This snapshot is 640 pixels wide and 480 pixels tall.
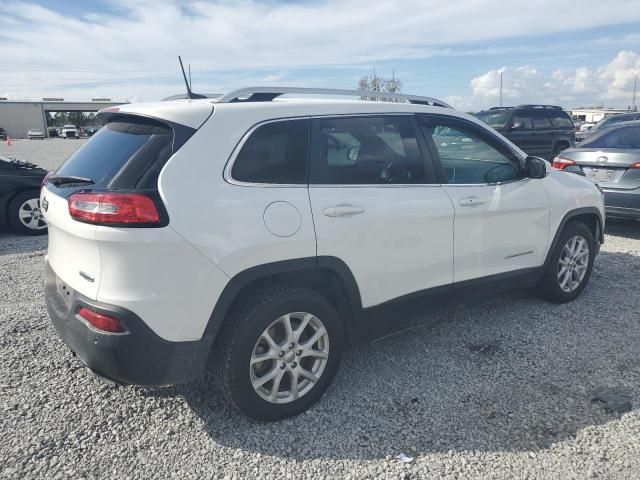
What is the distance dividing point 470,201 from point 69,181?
8.45 feet

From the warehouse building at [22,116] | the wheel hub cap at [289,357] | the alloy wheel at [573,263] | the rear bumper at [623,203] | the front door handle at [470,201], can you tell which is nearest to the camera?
the wheel hub cap at [289,357]

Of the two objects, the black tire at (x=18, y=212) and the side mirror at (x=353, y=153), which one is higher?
the side mirror at (x=353, y=153)

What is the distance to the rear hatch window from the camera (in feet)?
8.28

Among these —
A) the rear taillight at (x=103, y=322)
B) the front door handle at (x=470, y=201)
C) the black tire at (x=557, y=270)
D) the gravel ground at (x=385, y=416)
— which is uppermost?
the front door handle at (x=470, y=201)

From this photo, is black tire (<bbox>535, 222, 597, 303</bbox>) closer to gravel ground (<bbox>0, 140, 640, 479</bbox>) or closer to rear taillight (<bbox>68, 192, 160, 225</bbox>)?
gravel ground (<bbox>0, 140, 640, 479</bbox>)

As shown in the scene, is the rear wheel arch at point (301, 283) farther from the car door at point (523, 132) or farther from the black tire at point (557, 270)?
the car door at point (523, 132)

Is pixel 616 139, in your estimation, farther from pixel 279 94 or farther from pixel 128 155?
pixel 128 155

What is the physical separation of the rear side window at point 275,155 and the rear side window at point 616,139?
19.2ft

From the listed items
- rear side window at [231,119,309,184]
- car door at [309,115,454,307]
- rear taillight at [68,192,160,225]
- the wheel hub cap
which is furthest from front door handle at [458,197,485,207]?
rear taillight at [68,192,160,225]

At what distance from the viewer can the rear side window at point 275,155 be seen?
274cm

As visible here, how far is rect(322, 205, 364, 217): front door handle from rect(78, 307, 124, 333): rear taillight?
4.01 ft

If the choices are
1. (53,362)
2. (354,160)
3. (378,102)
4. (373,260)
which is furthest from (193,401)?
(378,102)

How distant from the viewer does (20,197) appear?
7445mm

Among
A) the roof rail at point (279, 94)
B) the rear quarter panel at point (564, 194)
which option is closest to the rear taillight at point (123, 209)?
the roof rail at point (279, 94)
